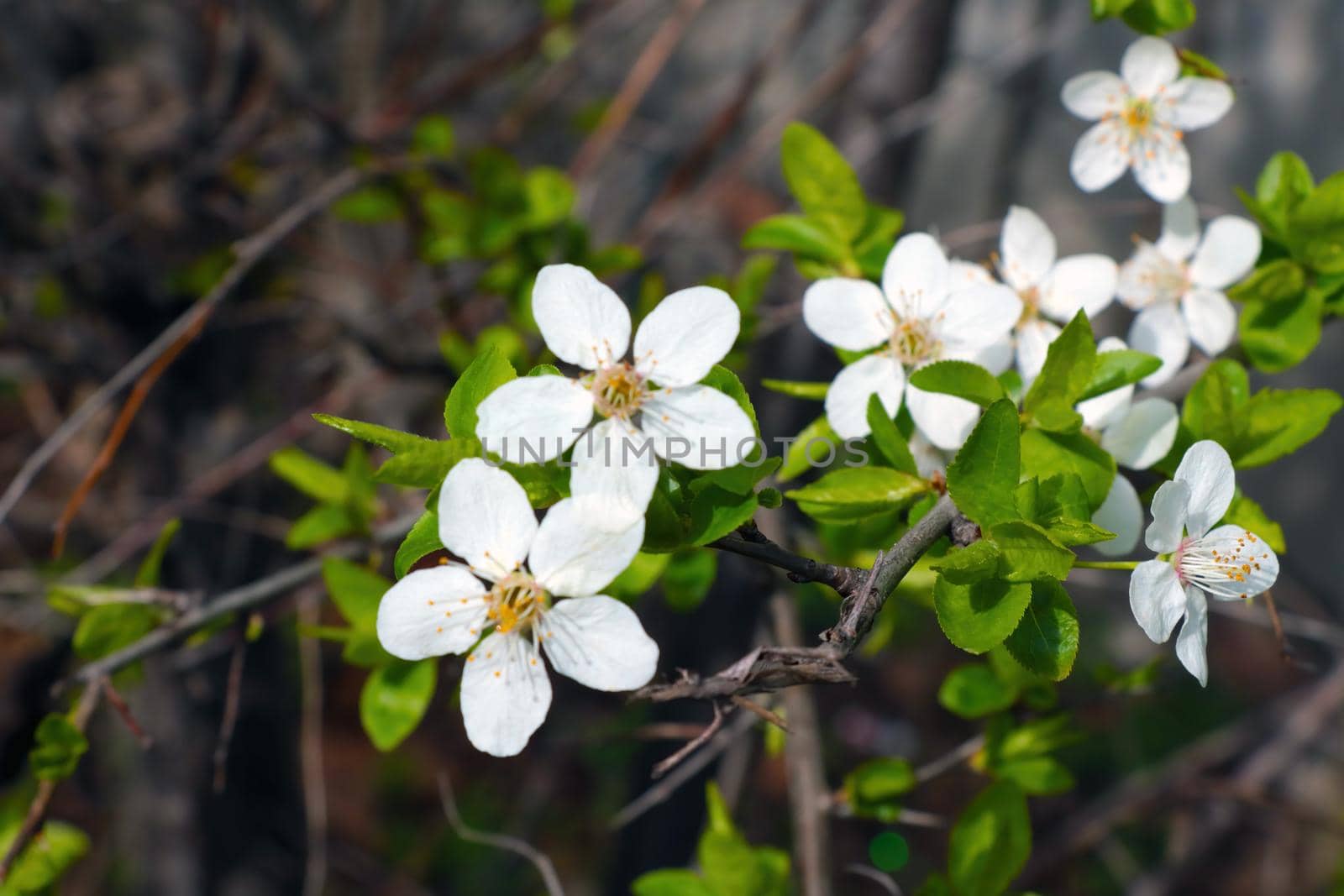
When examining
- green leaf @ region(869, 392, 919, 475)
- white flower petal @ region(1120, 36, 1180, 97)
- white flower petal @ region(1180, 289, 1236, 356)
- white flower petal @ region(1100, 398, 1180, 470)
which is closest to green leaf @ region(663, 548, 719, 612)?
green leaf @ region(869, 392, 919, 475)

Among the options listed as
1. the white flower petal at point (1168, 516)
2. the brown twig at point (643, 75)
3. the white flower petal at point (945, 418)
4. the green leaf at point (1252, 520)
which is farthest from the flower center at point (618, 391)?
the brown twig at point (643, 75)

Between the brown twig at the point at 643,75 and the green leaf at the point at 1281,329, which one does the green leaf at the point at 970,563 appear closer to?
the green leaf at the point at 1281,329

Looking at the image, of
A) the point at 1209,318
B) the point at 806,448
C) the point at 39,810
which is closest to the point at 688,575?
the point at 806,448

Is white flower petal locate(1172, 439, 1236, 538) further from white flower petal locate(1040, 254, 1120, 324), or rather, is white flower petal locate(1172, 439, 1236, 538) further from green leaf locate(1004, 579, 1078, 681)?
white flower petal locate(1040, 254, 1120, 324)

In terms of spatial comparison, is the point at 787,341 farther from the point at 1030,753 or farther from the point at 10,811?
the point at 10,811

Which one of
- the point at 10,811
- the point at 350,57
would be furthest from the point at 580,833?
the point at 350,57

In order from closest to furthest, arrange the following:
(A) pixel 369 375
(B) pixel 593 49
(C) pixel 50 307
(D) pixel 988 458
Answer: (D) pixel 988 458 → (A) pixel 369 375 → (C) pixel 50 307 → (B) pixel 593 49

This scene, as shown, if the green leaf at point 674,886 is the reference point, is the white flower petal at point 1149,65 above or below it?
above
